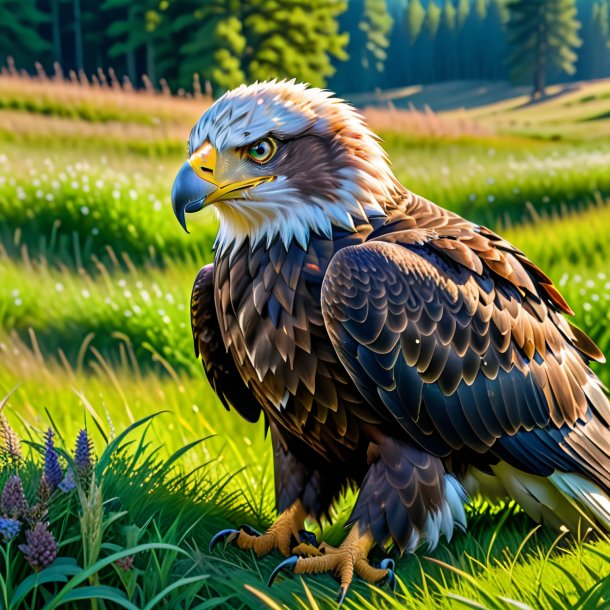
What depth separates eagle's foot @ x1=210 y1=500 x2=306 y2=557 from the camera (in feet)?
11.8

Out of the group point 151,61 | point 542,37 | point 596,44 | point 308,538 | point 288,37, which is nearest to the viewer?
point 308,538

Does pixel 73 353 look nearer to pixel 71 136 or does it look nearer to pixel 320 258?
pixel 320 258

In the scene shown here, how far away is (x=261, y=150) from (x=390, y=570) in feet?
5.38

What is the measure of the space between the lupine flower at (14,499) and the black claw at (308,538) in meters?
1.17

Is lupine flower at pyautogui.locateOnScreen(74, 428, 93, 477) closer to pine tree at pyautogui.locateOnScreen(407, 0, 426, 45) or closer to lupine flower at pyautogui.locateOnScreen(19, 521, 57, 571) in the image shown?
lupine flower at pyautogui.locateOnScreen(19, 521, 57, 571)

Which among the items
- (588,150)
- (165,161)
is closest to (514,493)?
(165,161)

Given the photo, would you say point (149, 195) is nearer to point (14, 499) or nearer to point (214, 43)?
point (14, 499)

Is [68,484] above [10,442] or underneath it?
underneath

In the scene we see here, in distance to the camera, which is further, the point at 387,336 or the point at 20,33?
the point at 20,33

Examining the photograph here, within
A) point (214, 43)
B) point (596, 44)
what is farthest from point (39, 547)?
point (214, 43)

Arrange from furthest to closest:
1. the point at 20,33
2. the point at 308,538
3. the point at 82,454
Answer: the point at 20,33 < the point at 308,538 < the point at 82,454

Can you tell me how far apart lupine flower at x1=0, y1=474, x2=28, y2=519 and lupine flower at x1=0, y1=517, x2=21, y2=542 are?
1.0 inches

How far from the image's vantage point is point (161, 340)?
5.92m

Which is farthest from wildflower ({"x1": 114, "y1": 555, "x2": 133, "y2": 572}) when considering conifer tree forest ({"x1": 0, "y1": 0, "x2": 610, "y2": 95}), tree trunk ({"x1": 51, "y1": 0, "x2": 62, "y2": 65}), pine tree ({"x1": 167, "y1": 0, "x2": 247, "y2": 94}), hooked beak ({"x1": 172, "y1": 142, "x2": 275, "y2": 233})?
tree trunk ({"x1": 51, "y1": 0, "x2": 62, "y2": 65})
